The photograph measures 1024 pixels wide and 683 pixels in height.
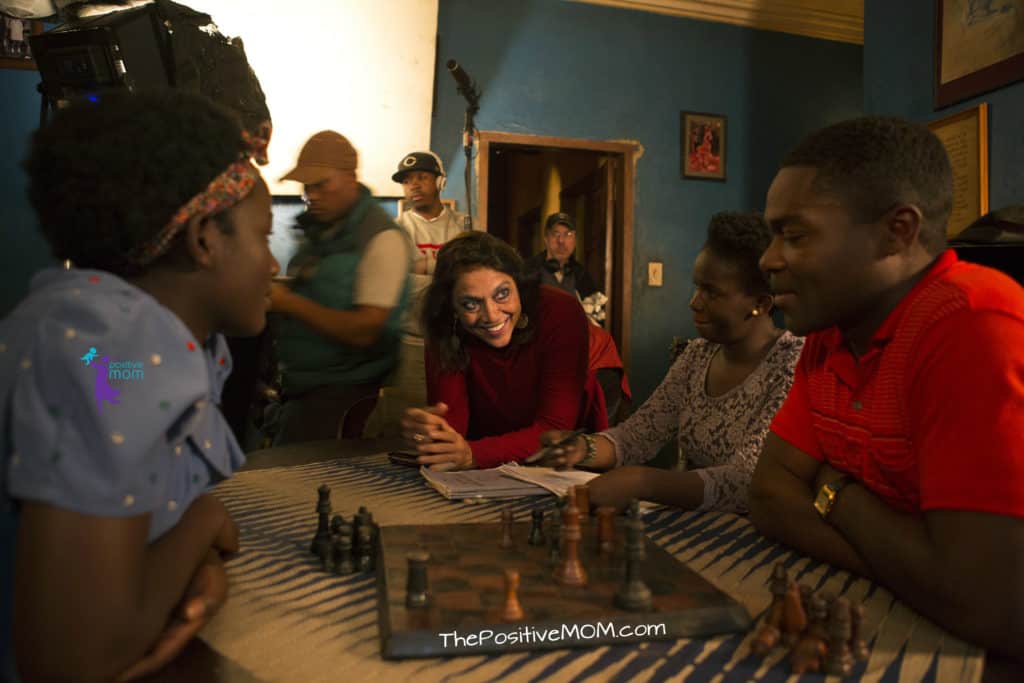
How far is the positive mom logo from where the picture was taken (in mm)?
678

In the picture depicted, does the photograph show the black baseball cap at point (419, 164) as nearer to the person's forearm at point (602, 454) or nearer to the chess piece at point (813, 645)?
the person's forearm at point (602, 454)

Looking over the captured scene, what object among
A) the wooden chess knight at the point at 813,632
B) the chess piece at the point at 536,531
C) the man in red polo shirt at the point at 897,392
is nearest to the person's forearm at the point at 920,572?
the man in red polo shirt at the point at 897,392

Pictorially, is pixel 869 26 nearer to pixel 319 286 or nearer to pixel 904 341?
pixel 319 286

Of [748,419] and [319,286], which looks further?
[319,286]

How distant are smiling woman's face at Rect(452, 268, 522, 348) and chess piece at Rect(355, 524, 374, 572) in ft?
3.76

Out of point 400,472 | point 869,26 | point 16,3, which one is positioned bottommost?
point 400,472

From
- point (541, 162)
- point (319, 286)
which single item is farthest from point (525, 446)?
point (541, 162)

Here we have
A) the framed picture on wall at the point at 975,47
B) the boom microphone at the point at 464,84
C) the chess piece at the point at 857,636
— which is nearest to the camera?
the chess piece at the point at 857,636

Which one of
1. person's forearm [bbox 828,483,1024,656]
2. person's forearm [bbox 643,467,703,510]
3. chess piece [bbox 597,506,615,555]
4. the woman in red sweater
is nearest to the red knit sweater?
the woman in red sweater

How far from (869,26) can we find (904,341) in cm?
367

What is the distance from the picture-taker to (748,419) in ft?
5.82

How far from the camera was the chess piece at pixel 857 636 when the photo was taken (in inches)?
30.2

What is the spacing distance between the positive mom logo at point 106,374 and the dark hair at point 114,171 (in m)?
0.18

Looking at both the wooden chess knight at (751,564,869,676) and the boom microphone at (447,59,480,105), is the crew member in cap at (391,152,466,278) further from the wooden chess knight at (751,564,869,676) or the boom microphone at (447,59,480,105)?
the wooden chess knight at (751,564,869,676)
